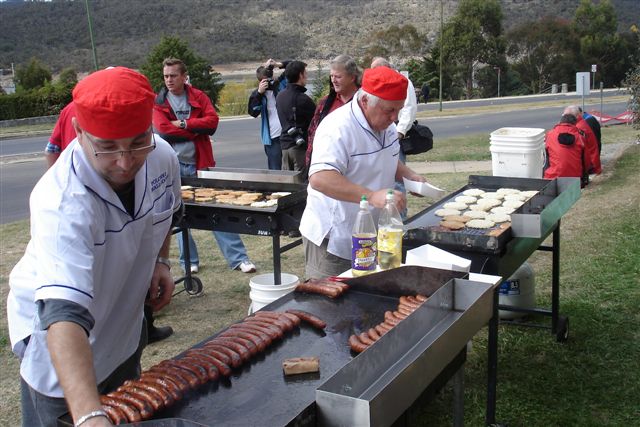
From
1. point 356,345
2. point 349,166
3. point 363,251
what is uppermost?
point 349,166

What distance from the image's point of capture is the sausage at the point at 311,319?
8.05ft

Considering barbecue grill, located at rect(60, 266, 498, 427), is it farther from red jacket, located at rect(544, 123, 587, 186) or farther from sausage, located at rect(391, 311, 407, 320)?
red jacket, located at rect(544, 123, 587, 186)

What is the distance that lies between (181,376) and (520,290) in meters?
3.64

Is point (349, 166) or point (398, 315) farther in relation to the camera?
point (349, 166)

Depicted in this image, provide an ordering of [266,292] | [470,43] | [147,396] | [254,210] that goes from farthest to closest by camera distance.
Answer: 1. [470,43]
2. [254,210]
3. [266,292]
4. [147,396]

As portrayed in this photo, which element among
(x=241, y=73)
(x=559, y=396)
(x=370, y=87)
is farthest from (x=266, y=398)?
(x=241, y=73)

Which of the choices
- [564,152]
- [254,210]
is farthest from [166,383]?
[564,152]

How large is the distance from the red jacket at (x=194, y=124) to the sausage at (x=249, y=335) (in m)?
3.85

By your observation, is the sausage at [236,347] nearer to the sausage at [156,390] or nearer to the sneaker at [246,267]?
the sausage at [156,390]

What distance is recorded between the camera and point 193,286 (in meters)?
6.05

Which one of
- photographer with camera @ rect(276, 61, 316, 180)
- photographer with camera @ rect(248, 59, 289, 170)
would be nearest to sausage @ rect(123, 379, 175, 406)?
photographer with camera @ rect(276, 61, 316, 180)

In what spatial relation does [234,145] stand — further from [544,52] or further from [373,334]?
[544,52]

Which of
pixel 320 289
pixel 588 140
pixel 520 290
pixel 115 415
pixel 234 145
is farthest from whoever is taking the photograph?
pixel 234 145

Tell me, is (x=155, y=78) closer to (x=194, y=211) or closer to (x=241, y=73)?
(x=194, y=211)
